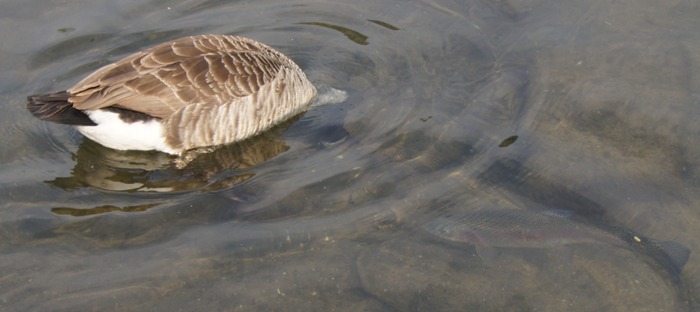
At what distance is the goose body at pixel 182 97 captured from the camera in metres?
7.38

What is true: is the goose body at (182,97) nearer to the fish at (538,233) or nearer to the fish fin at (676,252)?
the fish at (538,233)

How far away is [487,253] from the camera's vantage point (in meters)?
6.39

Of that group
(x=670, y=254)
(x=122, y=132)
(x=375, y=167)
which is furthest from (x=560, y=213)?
(x=122, y=132)

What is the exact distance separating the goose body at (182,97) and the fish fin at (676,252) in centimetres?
409

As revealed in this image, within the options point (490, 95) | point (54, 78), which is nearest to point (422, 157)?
point (490, 95)

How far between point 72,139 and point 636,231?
17.9ft

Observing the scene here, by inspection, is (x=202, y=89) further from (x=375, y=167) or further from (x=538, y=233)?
(x=538, y=233)

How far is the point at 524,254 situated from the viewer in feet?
21.2

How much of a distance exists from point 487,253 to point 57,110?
3992 millimetres

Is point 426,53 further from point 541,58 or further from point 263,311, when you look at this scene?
point 263,311

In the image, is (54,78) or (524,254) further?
(54,78)

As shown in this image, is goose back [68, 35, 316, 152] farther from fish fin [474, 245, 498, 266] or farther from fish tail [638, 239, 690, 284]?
fish tail [638, 239, 690, 284]

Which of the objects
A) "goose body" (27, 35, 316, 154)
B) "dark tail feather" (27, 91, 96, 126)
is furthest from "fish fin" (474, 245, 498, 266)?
"dark tail feather" (27, 91, 96, 126)

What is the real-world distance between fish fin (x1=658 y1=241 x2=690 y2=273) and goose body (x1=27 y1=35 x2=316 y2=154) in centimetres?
409
